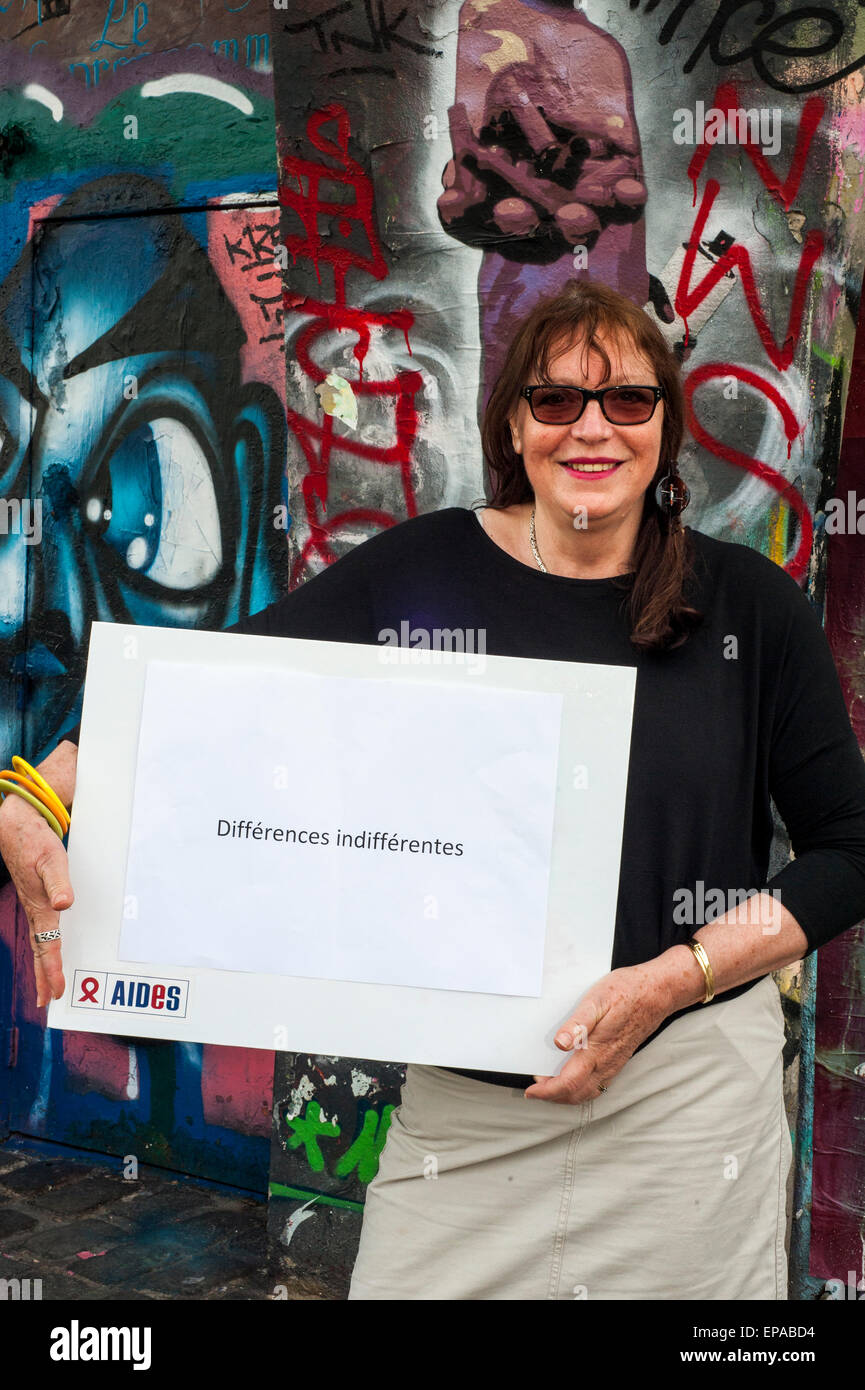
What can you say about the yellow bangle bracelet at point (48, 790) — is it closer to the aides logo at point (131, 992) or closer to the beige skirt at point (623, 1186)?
the aides logo at point (131, 992)

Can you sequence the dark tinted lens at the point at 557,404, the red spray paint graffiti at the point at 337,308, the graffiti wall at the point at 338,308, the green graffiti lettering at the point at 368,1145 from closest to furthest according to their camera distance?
1. the dark tinted lens at the point at 557,404
2. the graffiti wall at the point at 338,308
3. the red spray paint graffiti at the point at 337,308
4. the green graffiti lettering at the point at 368,1145


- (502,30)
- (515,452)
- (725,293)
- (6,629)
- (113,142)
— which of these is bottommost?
(515,452)

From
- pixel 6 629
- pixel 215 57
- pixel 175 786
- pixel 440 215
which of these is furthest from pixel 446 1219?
pixel 215 57

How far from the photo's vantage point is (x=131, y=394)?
446cm

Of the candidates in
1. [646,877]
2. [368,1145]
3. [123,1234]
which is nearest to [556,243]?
[646,877]

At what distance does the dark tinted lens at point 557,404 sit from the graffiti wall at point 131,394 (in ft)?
7.60

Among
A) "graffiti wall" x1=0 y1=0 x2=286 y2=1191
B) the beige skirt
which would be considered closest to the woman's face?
the beige skirt

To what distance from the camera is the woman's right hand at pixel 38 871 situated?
6.20 feet

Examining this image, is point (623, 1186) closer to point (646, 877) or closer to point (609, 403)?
point (646, 877)

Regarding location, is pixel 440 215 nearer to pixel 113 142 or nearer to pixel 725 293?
pixel 725 293

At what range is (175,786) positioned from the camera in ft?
6.40

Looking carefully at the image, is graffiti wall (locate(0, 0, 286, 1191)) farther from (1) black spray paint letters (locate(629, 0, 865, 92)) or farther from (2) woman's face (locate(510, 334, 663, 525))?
(2) woman's face (locate(510, 334, 663, 525))

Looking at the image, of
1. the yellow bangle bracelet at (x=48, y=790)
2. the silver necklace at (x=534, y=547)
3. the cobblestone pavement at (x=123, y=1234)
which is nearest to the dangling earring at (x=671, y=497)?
the silver necklace at (x=534, y=547)

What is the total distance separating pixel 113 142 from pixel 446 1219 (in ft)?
12.6
